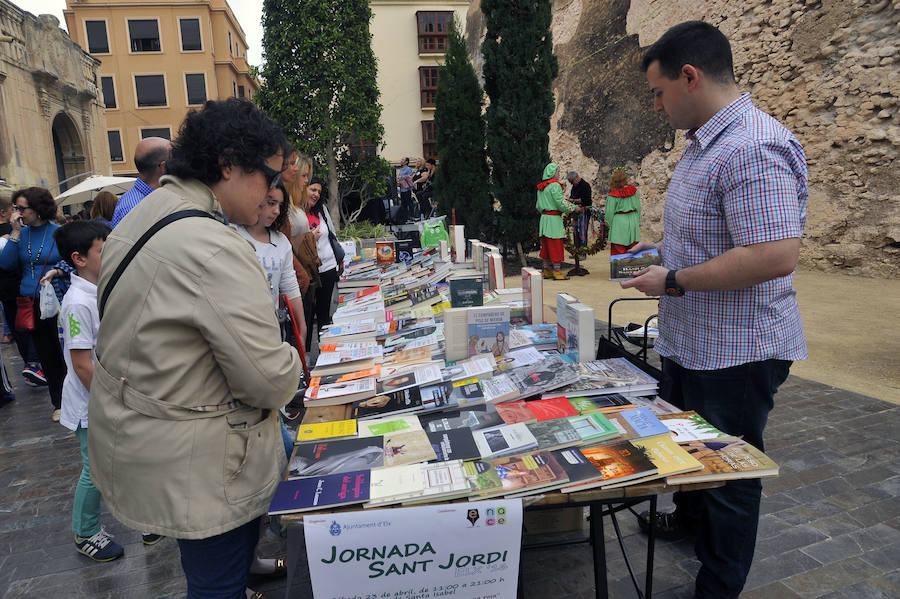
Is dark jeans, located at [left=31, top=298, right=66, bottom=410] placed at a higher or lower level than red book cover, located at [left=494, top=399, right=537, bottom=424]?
lower

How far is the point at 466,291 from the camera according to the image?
288 cm

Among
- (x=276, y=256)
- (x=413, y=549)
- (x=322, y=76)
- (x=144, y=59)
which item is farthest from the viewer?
(x=144, y=59)

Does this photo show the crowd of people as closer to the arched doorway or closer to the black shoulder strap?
the black shoulder strap

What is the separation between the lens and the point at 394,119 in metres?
27.7

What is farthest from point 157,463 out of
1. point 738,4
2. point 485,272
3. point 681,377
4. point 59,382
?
point 738,4

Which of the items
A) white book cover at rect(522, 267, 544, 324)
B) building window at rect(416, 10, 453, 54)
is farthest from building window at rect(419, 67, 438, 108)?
white book cover at rect(522, 267, 544, 324)

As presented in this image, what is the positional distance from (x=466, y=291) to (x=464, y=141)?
9.07m

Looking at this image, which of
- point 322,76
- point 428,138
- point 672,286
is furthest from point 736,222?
point 428,138

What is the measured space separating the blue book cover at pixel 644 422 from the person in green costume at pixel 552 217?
25.7 feet

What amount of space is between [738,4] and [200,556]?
1230cm

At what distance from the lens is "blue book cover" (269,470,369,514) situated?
4.72 feet

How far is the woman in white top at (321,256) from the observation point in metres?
4.68

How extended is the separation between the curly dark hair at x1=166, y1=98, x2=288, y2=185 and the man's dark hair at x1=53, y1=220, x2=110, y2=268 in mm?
1800

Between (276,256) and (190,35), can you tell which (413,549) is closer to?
(276,256)
